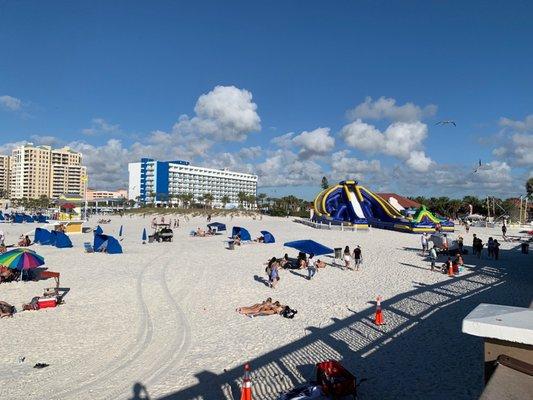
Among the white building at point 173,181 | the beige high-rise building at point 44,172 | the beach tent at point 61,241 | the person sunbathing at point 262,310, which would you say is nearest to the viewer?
the person sunbathing at point 262,310

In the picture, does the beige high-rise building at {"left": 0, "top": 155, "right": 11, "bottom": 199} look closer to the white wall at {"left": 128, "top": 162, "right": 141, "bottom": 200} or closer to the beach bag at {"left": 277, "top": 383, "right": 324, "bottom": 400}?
the white wall at {"left": 128, "top": 162, "right": 141, "bottom": 200}

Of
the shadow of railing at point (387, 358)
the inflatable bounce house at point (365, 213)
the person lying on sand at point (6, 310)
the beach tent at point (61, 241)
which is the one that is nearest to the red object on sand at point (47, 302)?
the person lying on sand at point (6, 310)

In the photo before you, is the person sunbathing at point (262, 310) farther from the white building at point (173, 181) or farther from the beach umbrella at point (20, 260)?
the white building at point (173, 181)

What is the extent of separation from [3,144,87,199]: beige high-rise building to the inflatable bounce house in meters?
124

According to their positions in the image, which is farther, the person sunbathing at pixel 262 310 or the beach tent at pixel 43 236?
the beach tent at pixel 43 236

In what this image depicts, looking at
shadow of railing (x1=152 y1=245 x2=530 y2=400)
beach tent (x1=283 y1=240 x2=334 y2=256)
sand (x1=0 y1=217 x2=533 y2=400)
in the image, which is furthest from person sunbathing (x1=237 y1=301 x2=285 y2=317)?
beach tent (x1=283 y1=240 x2=334 y2=256)

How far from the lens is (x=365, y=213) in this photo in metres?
45.7

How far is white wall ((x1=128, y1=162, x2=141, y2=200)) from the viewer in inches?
5937

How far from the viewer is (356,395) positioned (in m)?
6.19

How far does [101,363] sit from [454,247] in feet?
65.4

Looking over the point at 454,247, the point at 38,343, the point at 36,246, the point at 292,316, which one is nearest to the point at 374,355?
the point at 292,316

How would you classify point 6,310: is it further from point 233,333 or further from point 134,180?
point 134,180

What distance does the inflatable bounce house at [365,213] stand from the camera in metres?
38.3

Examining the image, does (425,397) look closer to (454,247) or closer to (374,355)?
(374,355)
